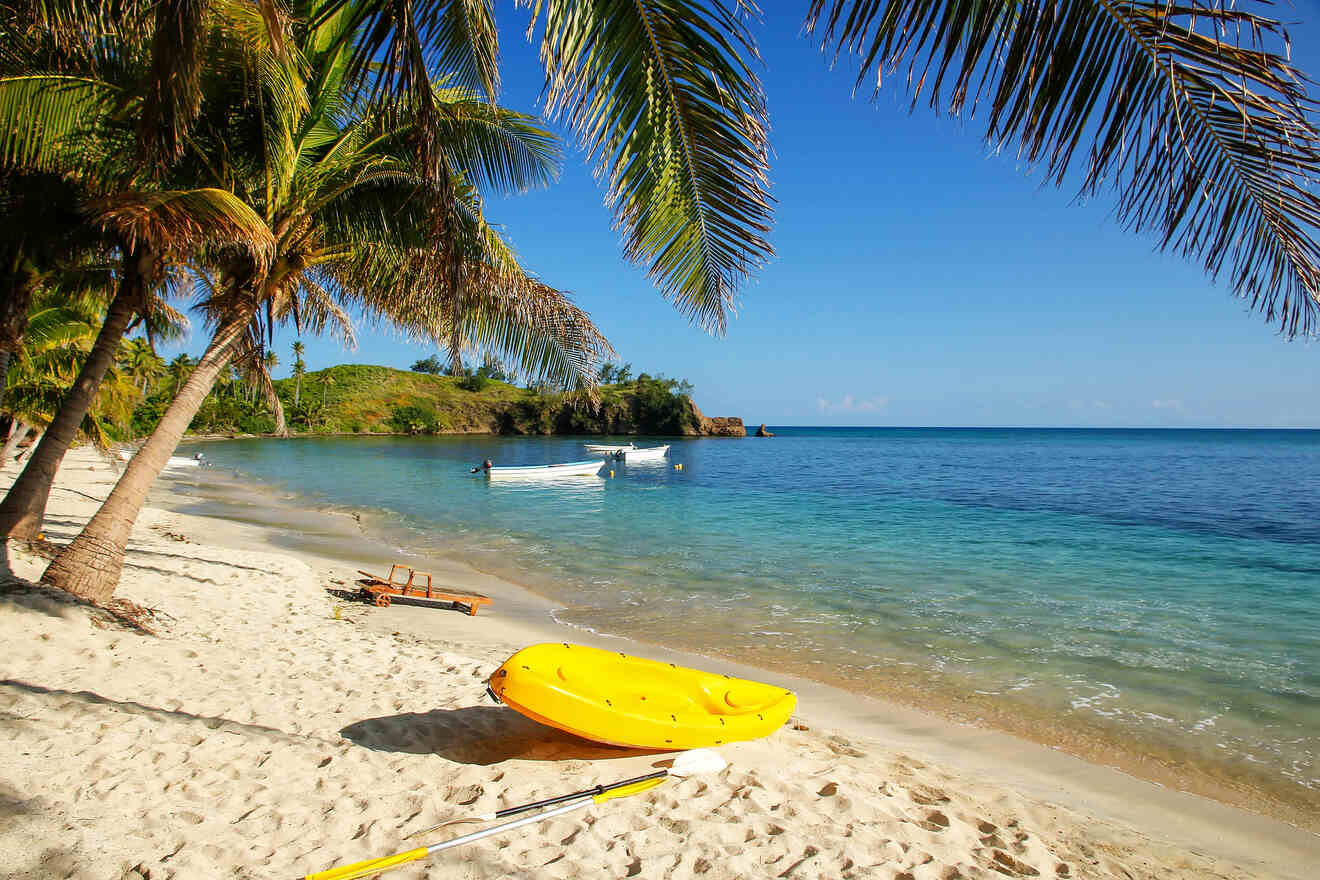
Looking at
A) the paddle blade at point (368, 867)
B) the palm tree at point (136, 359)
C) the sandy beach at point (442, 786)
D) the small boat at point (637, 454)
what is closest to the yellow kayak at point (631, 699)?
the sandy beach at point (442, 786)

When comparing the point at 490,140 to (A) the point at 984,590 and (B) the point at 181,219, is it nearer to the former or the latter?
(B) the point at 181,219

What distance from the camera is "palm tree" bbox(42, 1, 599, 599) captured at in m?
5.90

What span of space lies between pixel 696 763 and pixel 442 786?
4.78 ft

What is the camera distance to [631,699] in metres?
4.20

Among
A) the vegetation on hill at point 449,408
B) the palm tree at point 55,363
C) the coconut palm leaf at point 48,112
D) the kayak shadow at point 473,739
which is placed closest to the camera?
the kayak shadow at point 473,739

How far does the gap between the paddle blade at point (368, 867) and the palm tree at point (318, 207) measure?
4246 millimetres

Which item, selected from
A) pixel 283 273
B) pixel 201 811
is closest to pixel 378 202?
pixel 283 273

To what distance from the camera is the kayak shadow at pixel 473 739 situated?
4219 mm

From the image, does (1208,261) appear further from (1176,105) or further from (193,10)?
(193,10)

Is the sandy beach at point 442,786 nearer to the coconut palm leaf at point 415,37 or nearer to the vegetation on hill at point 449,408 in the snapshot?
the coconut palm leaf at point 415,37

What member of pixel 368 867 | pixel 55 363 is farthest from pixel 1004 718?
pixel 55 363

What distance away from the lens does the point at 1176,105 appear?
1890mm

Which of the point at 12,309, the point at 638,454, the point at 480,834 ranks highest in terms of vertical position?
the point at 12,309

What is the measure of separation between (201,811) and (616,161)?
361cm
